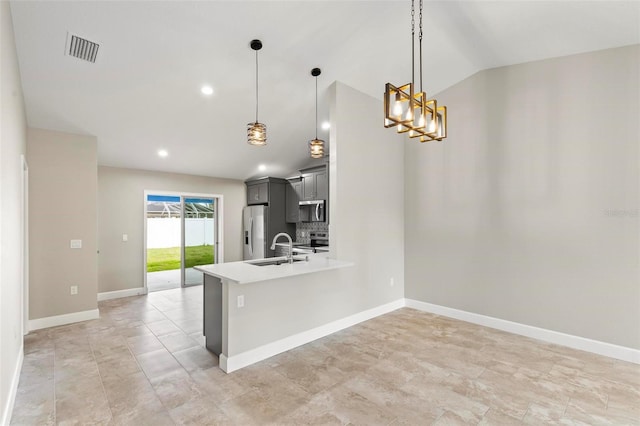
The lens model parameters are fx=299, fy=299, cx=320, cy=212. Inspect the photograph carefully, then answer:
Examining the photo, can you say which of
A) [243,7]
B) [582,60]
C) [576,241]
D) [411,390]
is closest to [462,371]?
[411,390]

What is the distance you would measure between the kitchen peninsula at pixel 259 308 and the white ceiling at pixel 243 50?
2228mm

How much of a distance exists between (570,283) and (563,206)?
2.89ft

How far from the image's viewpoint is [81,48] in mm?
2854

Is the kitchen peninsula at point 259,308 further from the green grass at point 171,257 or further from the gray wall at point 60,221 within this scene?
the green grass at point 171,257

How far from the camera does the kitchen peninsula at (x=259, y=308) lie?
2887 mm

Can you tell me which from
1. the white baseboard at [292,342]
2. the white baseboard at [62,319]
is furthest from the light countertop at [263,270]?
the white baseboard at [62,319]

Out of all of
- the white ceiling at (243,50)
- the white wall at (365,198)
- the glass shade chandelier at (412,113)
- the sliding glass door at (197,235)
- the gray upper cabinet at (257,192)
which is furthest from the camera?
the gray upper cabinet at (257,192)

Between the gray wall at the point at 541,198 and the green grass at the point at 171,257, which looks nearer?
the gray wall at the point at 541,198

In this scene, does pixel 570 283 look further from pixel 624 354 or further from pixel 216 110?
pixel 216 110

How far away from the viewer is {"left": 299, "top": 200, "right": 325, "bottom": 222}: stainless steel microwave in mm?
5889

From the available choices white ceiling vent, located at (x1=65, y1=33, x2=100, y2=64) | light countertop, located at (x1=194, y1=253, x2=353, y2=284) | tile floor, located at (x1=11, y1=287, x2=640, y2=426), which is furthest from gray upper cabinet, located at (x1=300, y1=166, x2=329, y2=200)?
white ceiling vent, located at (x1=65, y1=33, x2=100, y2=64)

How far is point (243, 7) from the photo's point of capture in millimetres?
2639

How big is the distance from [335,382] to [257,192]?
202 inches

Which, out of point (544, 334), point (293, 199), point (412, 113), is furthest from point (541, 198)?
point (293, 199)
